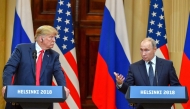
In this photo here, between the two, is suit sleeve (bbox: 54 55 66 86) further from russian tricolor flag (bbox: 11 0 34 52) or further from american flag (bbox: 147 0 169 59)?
american flag (bbox: 147 0 169 59)

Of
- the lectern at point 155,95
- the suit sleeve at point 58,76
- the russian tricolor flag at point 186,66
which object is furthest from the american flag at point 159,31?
the lectern at point 155,95

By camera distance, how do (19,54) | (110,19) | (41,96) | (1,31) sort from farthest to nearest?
(1,31)
(110,19)
(19,54)
(41,96)

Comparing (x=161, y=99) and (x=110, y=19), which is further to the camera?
(x=110, y=19)

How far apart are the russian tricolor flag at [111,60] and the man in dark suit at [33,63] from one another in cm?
165

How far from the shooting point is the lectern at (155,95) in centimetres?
→ 415

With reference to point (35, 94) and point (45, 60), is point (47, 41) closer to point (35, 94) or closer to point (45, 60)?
point (45, 60)

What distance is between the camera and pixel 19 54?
4836 millimetres

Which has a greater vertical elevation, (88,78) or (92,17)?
(92,17)

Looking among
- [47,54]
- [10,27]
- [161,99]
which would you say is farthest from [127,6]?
[161,99]

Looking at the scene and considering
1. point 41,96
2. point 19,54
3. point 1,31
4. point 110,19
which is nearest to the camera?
point 41,96

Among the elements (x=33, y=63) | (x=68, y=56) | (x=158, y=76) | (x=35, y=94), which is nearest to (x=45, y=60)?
(x=33, y=63)

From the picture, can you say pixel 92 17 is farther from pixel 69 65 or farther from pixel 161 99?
pixel 161 99

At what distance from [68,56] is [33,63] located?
6.07 feet

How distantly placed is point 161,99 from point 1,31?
11.7 feet
